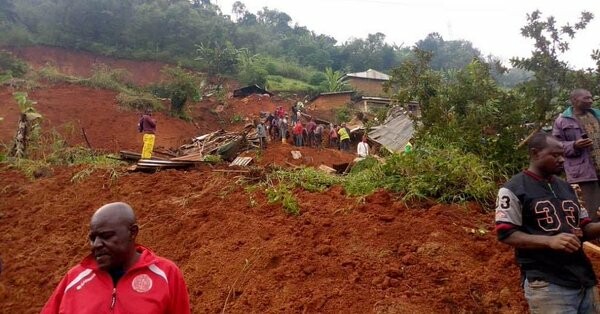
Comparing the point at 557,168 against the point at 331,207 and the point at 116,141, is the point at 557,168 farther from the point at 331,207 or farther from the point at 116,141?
the point at 116,141

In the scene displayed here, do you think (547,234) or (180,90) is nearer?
(547,234)

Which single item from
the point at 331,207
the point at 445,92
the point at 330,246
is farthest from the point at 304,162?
the point at 330,246

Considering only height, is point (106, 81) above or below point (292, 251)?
above

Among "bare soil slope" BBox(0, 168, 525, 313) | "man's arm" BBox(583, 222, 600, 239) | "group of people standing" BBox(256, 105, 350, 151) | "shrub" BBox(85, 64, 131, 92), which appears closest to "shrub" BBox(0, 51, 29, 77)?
"shrub" BBox(85, 64, 131, 92)

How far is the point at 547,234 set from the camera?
2.43m

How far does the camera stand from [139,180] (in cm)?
805

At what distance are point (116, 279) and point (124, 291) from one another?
0.31ft

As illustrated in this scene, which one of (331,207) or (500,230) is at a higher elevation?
(500,230)

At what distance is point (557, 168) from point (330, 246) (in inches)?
103

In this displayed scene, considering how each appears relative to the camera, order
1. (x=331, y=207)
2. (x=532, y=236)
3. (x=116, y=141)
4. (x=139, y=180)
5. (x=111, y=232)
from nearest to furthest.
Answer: (x=111, y=232) < (x=532, y=236) < (x=331, y=207) < (x=139, y=180) < (x=116, y=141)

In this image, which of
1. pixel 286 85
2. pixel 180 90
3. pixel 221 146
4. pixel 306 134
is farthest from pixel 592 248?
pixel 286 85

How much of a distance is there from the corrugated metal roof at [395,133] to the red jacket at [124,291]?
10.6 m

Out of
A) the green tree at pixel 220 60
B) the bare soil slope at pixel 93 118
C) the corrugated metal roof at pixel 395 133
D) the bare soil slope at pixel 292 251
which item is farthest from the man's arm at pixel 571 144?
the green tree at pixel 220 60

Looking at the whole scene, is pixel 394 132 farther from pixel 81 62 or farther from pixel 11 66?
pixel 81 62
